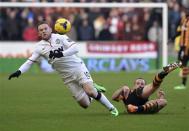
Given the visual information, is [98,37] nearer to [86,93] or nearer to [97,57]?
[97,57]

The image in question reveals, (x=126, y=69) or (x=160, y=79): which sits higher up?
(x=160, y=79)

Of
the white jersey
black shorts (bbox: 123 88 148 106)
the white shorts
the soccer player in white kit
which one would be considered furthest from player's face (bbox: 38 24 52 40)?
black shorts (bbox: 123 88 148 106)

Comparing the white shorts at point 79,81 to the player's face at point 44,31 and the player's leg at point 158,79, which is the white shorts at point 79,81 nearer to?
the player's face at point 44,31

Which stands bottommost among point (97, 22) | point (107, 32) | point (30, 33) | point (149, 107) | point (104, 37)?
point (104, 37)

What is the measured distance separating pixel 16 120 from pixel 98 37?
19264mm

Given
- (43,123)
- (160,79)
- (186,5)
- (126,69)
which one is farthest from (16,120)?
(186,5)

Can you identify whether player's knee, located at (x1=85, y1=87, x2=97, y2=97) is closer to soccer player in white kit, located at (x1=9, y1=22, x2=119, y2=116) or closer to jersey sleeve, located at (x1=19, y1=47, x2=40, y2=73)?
soccer player in white kit, located at (x1=9, y1=22, x2=119, y2=116)

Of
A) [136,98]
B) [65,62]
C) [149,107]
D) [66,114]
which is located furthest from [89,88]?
[149,107]

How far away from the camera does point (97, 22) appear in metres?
33.0

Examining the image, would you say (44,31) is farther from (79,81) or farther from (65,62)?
(79,81)

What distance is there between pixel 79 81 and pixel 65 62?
47 cm

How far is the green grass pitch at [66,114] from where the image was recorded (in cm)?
1251

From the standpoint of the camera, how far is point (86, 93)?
560 inches

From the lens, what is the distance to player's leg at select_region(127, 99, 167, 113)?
14.0 metres
